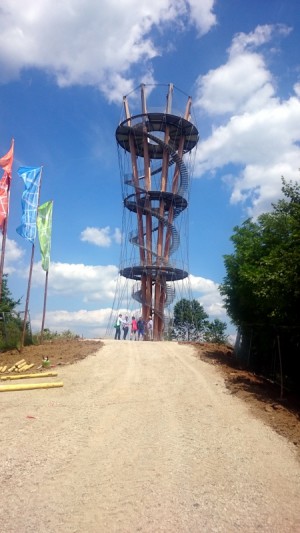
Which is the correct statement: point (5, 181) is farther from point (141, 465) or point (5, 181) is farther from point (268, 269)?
point (141, 465)

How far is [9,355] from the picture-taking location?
747 inches

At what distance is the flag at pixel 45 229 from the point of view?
69.8 feet

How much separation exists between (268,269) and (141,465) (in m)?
9.22

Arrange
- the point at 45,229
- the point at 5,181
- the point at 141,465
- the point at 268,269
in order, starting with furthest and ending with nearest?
1. the point at 45,229
2. the point at 5,181
3. the point at 268,269
4. the point at 141,465

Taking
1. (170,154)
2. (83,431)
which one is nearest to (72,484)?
(83,431)

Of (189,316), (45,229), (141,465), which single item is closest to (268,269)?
(141,465)

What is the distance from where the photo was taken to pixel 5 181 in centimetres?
1977

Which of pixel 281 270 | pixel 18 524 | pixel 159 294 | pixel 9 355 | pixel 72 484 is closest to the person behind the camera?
pixel 18 524

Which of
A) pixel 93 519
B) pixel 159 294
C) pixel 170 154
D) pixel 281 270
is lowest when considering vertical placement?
pixel 93 519

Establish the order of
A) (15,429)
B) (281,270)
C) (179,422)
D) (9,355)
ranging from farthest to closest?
(9,355), (281,270), (179,422), (15,429)

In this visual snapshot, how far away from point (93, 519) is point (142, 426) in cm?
398

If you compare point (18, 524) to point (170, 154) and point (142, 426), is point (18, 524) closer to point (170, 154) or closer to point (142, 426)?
point (142, 426)

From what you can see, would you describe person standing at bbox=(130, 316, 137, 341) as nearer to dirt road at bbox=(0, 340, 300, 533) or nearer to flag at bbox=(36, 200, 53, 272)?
flag at bbox=(36, 200, 53, 272)

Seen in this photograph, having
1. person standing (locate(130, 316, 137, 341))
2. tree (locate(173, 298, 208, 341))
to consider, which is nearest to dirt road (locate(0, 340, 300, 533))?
person standing (locate(130, 316, 137, 341))
